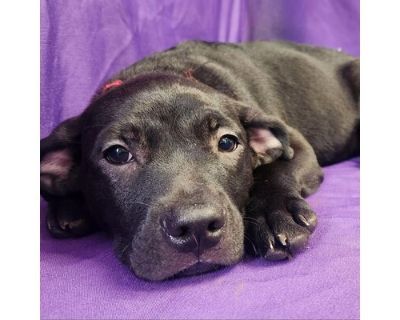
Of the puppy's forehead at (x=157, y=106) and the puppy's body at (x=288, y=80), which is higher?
the puppy's forehead at (x=157, y=106)

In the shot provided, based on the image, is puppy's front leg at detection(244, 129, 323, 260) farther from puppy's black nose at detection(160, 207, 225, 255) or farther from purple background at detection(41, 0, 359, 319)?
puppy's black nose at detection(160, 207, 225, 255)

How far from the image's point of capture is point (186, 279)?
2.11 meters

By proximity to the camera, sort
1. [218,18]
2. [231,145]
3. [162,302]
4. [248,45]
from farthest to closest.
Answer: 1. [218,18]
2. [248,45]
3. [231,145]
4. [162,302]

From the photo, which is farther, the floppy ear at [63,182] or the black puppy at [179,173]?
the floppy ear at [63,182]

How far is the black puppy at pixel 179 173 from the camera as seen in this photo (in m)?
2.08

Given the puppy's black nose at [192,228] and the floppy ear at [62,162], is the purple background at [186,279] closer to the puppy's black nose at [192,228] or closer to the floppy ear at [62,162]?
the puppy's black nose at [192,228]

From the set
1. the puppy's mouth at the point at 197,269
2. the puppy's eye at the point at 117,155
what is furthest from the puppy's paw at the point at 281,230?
the puppy's eye at the point at 117,155

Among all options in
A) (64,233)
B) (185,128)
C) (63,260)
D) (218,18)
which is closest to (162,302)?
(63,260)

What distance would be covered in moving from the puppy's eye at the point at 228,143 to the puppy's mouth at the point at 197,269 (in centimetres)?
69

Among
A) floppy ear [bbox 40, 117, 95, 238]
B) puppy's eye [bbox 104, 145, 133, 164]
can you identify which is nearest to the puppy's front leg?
puppy's eye [bbox 104, 145, 133, 164]

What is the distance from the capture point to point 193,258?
79.7 inches
